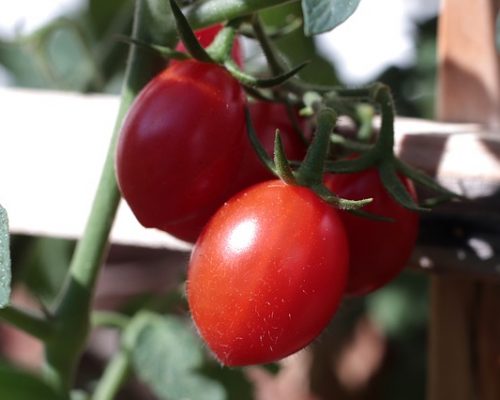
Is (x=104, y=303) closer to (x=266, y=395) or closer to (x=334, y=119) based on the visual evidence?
(x=266, y=395)

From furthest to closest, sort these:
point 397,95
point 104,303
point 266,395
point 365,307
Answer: point 104,303 → point 266,395 → point 365,307 → point 397,95

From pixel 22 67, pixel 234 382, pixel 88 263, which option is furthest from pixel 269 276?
pixel 22 67

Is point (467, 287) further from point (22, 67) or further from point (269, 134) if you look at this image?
point (22, 67)

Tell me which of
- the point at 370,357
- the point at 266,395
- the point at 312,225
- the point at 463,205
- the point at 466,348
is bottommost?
the point at 266,395

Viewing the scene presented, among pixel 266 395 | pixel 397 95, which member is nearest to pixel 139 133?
pixel 397 95

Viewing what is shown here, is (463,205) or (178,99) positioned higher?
(178,99)

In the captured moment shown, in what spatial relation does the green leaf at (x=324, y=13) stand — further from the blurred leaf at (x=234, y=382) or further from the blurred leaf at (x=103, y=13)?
the blurred leaf at (x=103, y=13)

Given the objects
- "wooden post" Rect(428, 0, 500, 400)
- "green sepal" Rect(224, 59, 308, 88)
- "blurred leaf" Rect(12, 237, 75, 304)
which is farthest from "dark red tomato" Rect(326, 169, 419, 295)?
"blurred leaf" Rect(12, 237, 75, 304)

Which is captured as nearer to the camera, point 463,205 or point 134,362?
point 463,205

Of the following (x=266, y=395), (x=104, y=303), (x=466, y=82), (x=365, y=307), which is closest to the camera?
(x=466, y=82)
